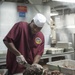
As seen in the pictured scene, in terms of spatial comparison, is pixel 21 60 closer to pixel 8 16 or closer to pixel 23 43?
pixel 23 43

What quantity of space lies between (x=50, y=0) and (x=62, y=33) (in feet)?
5.12

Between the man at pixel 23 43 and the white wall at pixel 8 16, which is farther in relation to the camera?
the white wall at pixel 8 16

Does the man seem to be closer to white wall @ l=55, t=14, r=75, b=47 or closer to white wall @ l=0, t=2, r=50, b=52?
white wall @ l=0, t=2, r=50, b=52

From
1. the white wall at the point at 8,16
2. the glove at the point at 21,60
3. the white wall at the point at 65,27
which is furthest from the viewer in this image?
the white wall at the point at 65,27

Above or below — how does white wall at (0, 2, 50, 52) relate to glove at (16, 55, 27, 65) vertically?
above

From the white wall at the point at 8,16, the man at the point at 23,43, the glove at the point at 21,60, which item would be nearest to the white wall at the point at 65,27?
the white wall at the point at 8,16

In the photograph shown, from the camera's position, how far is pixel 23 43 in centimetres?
218

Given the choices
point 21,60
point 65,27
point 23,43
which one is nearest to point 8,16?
point 23,43

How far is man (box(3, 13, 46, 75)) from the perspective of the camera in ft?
6.82

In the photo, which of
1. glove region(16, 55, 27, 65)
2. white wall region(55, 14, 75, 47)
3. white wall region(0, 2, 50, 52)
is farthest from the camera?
white wall region(55, 14, 75, 47)

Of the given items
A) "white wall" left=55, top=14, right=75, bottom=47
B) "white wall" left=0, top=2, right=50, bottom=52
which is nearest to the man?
"white wall" left=0, top=2, right=50, bottom=52

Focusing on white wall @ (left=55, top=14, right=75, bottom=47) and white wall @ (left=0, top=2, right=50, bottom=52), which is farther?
white wall @ (left=55, top=14, right=75, bottom=47)

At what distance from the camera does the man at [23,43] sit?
6.82ft

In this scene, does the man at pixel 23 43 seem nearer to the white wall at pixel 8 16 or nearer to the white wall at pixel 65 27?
the white wall at pixel 8 16
